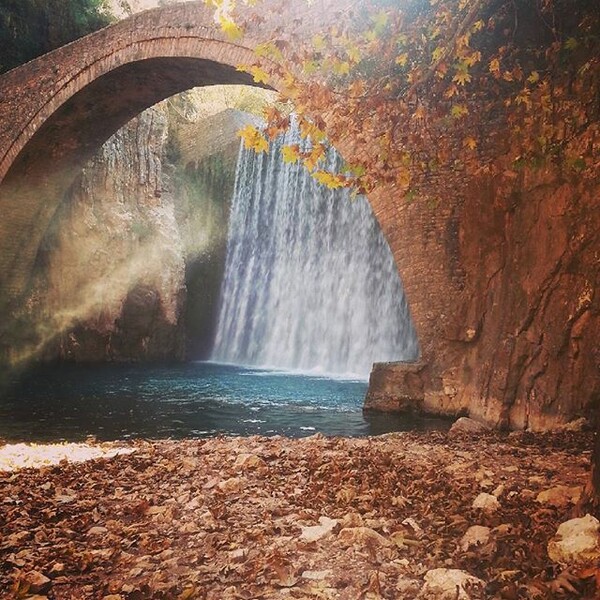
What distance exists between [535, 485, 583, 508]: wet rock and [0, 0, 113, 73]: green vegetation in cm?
1739

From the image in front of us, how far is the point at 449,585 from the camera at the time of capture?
2.12 metres

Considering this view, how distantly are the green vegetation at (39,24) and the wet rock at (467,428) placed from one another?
15.8m

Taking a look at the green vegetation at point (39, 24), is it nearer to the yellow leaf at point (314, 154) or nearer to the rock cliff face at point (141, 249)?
the rock cliff face at point (141, 249)

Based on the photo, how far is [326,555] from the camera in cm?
246

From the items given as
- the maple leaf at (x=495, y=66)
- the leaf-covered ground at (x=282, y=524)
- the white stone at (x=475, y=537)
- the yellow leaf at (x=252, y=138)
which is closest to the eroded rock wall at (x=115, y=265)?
the leaf-covered ground at (x=282, y=524)

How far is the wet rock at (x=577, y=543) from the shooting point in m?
2.16

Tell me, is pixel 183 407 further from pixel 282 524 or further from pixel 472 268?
pixel 282 524

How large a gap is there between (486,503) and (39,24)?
17.7m

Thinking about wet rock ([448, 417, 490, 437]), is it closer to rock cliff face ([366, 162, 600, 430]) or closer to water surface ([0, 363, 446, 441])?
rock cliff face ([366, 162, 600, 430])

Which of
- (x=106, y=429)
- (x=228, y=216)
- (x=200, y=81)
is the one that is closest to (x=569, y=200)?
(x=106, y=429)

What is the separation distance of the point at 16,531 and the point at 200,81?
34.5 ft

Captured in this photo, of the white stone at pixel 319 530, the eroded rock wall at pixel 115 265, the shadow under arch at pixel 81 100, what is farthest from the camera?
the eroded rock wall at pixel 115 265

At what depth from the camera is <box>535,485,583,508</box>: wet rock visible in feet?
9.52

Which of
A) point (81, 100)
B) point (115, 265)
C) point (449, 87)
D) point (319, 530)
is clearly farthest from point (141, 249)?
point (319, 530)
